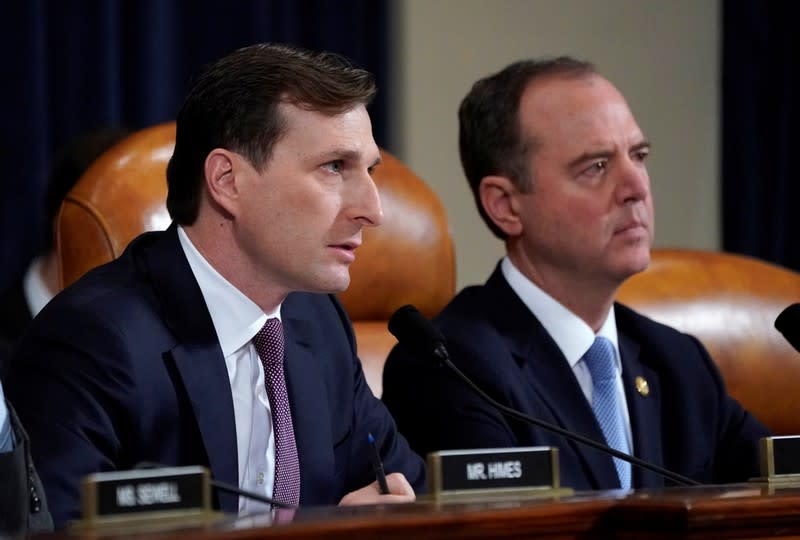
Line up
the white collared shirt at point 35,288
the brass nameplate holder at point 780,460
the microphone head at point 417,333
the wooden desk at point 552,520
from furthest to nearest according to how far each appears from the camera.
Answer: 1. the white collared shirt at point 35,288
2. the microphone head at point 417,333
3. the brass nameplate holder at point 780,460
4. the wooden desk at point 552,520

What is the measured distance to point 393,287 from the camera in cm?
265

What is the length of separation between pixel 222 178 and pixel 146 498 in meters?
0.83

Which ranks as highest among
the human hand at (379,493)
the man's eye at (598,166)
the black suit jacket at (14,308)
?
the man's eye at (598,166)

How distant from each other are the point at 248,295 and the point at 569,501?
76 cm

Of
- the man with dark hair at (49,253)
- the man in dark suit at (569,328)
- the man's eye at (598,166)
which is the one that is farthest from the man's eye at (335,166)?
the man with dark hair at (49,253)

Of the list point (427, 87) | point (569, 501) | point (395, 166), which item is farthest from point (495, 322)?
point (427, 87)

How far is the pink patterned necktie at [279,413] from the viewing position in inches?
73.9

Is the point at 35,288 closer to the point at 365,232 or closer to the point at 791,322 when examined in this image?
the point at 365,232

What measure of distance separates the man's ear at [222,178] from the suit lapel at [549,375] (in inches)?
22.9

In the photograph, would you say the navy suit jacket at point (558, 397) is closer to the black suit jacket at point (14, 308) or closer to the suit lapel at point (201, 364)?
the suit lapel at point (201, 364)

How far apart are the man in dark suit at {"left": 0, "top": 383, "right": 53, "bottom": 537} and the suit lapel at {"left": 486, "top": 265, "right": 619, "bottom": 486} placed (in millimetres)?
959

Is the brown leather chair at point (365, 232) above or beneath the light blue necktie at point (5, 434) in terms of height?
above

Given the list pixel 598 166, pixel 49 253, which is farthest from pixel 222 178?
pixel 49 253

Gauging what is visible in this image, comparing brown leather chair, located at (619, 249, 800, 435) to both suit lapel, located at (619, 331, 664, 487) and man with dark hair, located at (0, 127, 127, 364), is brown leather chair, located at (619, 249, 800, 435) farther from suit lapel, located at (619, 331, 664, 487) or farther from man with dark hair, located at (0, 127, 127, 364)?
man with dark hair, located at (0, 127, 127, 364)
